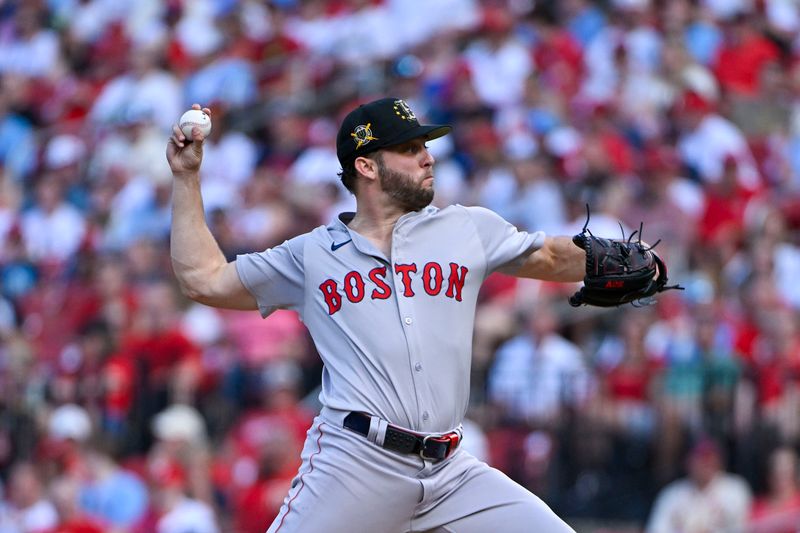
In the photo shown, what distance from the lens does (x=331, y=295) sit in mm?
5340

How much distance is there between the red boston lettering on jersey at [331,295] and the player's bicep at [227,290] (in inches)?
11.7

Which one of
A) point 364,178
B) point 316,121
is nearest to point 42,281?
point 316,121

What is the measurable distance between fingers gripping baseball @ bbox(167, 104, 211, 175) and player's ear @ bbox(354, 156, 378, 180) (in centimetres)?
56

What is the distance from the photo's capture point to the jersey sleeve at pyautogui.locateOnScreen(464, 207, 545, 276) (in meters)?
5.47

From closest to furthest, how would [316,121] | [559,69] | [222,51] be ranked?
[559,69]
[316,121]
[222,51]

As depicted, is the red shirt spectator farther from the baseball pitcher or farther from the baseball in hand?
the baseball in hand

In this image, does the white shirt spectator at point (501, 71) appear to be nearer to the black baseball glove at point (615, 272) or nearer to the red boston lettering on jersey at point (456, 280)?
the black baseball glove at point (615, 272)

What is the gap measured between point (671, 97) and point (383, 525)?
787cm

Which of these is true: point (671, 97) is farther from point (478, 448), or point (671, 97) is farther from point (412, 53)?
point (478, 448)

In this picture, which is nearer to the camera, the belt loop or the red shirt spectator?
the belt loop

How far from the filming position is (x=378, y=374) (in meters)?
5.22

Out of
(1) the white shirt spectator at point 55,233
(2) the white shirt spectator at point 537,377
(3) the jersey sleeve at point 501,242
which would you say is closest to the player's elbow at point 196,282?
(3) the jersey sleeve at point 501,242

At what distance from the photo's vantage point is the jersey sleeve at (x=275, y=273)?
5.43m

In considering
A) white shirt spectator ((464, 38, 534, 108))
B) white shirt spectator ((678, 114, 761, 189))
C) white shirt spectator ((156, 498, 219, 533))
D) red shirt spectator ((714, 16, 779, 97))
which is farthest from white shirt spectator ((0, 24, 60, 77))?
white shirt spectator ((156, 498, 219, 533))
